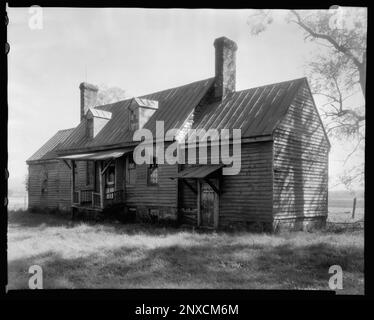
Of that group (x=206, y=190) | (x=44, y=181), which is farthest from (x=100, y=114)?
(x=206, y=190)

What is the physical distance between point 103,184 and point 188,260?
36.5ft

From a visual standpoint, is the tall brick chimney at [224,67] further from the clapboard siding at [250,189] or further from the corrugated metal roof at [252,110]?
the clapboard siding at [250,189]

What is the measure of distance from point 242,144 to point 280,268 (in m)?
7.09

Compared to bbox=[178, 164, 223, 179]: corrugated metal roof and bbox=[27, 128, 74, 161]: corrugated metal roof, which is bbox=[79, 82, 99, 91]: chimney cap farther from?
bbox=[178, 164, 223, 179]: corrugated metal roof

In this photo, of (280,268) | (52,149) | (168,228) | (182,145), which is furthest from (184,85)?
(280,268)

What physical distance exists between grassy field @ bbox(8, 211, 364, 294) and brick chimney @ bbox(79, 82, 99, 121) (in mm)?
15824

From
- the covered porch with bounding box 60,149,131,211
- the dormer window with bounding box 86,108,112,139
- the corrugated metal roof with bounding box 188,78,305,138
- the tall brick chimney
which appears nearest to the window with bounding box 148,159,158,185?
the covered porch with bounding box 60,149,131,211

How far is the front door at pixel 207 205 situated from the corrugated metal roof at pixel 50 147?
49.0 ft

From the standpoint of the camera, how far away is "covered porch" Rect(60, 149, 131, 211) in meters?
18.9

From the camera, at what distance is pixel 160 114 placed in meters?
20.4

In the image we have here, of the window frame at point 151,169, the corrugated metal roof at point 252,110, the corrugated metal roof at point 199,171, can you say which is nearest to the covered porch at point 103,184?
the window frame at point 151,169

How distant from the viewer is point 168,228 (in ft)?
54.1

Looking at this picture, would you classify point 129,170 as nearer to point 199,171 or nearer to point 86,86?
point 199,171
